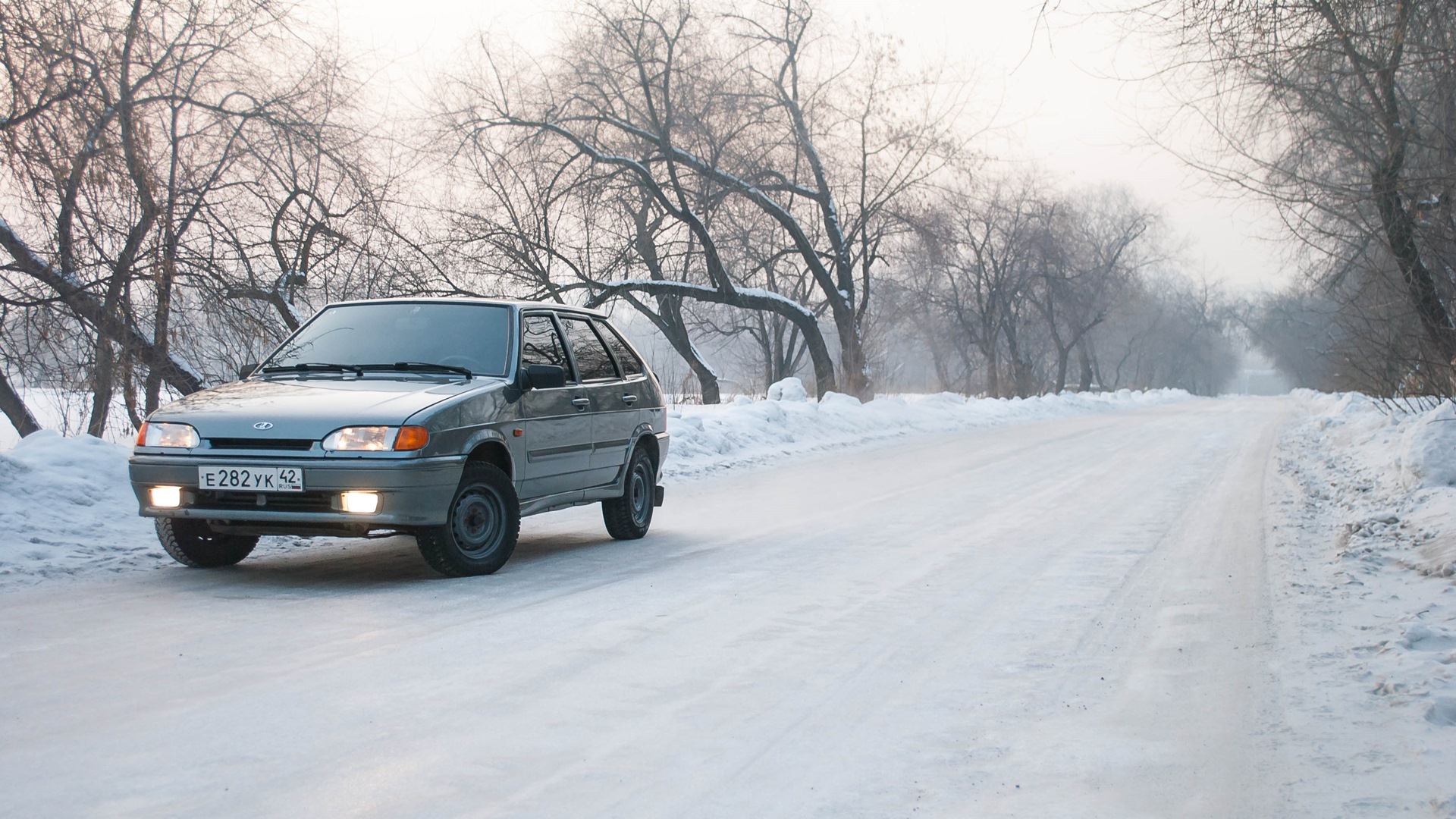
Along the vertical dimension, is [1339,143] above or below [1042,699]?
above

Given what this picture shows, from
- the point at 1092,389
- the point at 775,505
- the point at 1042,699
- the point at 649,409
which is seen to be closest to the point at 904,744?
the point at 1042,699

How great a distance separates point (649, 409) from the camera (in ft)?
29.6

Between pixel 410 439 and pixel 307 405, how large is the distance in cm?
68

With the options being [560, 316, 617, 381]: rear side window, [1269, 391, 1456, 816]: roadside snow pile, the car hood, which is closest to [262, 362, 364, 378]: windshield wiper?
the car hood

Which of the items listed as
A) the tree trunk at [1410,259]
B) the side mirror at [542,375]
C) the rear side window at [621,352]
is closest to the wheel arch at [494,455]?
the side mirror at [542,375]

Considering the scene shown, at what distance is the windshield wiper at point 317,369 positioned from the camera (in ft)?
23.2

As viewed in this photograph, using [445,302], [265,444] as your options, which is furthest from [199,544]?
[445,302]

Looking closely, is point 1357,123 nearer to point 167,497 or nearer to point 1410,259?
point 1410,259

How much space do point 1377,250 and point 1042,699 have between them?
1415 centimetres

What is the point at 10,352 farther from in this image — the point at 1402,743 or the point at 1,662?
the point at 1402,743

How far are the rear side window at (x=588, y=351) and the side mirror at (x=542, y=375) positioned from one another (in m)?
0.85

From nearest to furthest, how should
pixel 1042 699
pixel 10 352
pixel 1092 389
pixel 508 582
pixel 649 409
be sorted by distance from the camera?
pixel 1042 699, pixel 508 582, pixel 649 409, pixel 10 352, pixel 1092 389

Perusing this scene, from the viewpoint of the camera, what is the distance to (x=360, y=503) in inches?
239

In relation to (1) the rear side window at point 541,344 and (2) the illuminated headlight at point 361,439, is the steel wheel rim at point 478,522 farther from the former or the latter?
(1) the rear side window at point 541,344
